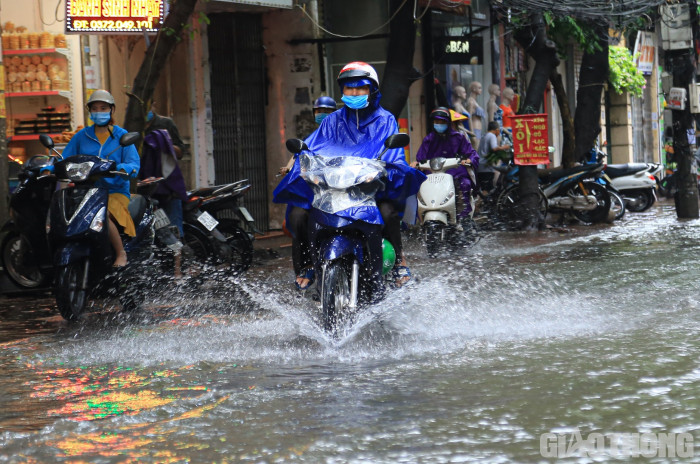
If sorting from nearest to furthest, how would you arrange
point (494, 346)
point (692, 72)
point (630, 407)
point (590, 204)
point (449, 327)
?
point (630, 407)
point (494, 346)
point (449, 327)
point (590, 204)
point (692, 72)

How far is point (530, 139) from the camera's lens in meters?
17.0

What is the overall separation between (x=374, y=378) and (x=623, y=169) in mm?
15828

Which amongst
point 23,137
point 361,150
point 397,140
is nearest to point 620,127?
point 23,137

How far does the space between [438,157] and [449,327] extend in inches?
244

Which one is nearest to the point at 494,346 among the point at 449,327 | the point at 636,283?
the point at 449,327

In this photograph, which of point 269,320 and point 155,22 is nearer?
point 269,320

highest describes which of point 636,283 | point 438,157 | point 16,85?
point 16,85

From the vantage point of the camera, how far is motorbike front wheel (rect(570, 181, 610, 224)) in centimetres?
1766

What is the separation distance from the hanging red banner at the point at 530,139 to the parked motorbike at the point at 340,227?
10598 mm

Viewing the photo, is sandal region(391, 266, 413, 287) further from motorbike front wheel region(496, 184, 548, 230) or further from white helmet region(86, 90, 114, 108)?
motorbike front wheel region(496, 184, 548, 230)

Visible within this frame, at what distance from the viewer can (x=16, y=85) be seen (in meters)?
13.4

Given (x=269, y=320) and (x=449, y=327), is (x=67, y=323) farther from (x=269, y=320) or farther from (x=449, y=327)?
(x=449, y=327)

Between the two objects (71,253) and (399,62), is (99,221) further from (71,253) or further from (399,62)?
(399,62)

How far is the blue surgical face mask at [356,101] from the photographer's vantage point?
6.86 metres
